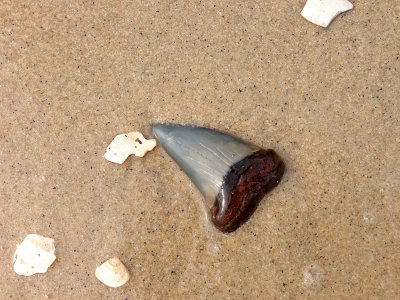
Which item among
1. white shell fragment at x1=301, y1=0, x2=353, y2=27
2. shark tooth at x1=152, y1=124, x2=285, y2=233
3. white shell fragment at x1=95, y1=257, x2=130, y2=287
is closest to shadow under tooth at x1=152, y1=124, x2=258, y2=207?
shark tooth at x1=152, y1=124, x2=285, y2=233

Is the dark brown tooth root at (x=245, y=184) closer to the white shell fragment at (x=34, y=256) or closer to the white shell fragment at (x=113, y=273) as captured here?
the white shell fragment at (x=113, y=273)

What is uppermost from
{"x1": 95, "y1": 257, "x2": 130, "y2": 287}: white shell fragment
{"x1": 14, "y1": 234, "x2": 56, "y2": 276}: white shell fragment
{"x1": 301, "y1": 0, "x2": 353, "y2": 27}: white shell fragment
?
{"x1": 301, "y1": 0, "x2": 353, "y2": 27}: white shell fragment

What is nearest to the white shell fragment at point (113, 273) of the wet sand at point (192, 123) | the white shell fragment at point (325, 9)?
the wet sand at point (192, 123)

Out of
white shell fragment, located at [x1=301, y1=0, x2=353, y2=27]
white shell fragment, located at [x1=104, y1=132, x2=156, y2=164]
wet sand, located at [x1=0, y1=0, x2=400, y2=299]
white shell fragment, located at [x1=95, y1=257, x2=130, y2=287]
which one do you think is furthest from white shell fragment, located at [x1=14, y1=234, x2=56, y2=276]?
white shell fragment, located at [x1=301, y1=0, x2=353, y2=27]

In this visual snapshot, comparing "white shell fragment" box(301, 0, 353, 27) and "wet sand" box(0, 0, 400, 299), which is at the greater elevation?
"white shell fragment" box(301, 0, 353, 27)

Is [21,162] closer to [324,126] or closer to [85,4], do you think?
[85,4]

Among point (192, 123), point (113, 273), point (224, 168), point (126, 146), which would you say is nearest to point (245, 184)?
point (224, 168)

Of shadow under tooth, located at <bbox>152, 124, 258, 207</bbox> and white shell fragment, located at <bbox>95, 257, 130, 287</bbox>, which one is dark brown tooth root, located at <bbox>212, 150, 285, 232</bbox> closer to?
shadow under tooth, located at <bbox>152, 124, 258, 207</bbox>
